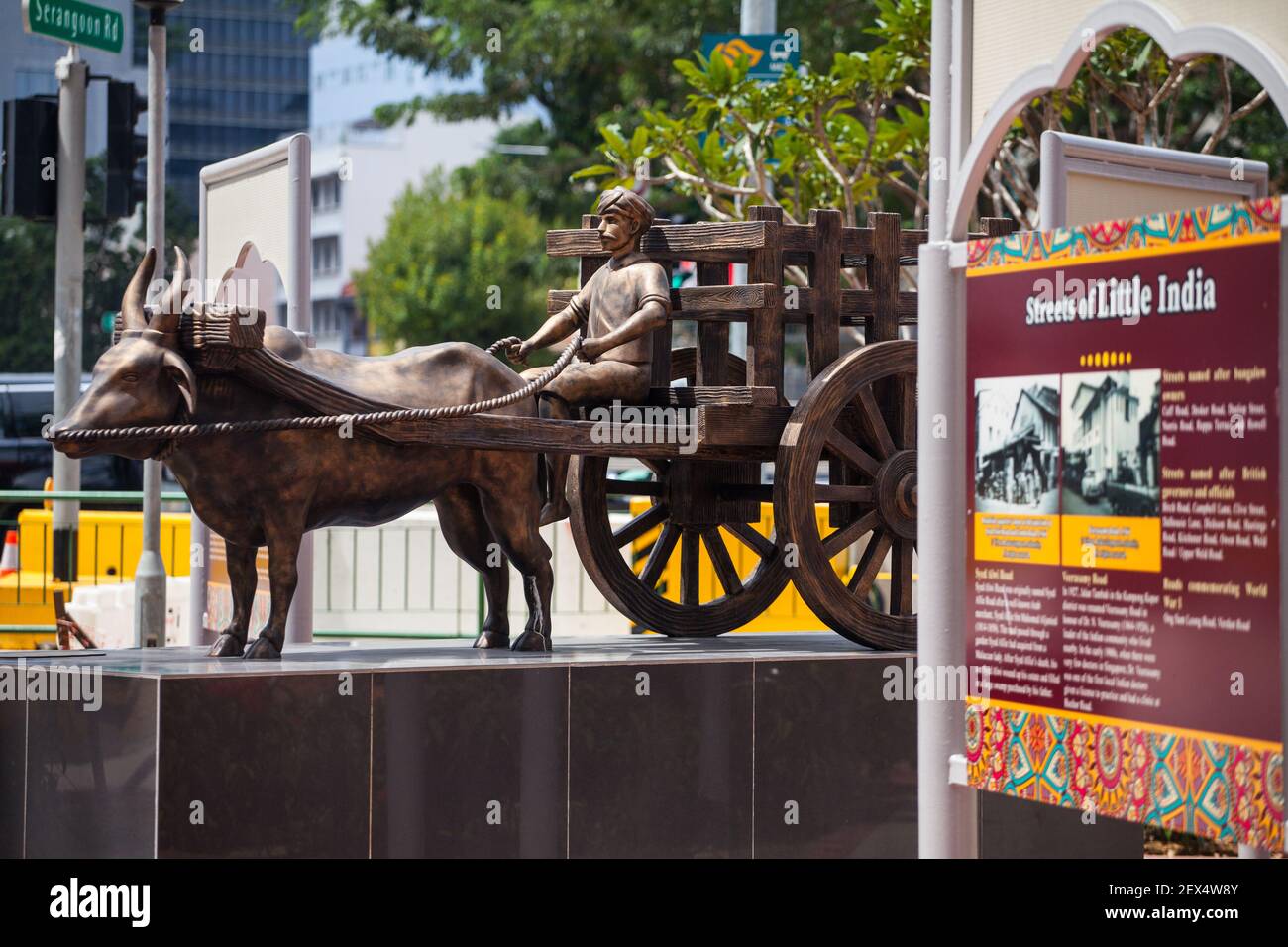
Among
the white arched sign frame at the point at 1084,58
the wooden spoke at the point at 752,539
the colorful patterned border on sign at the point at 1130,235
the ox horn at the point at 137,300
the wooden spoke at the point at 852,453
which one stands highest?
the white arched sign frame at the point at 1084,58

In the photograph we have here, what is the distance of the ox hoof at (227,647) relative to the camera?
693cm

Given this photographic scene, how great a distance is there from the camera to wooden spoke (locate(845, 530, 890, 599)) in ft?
26.6

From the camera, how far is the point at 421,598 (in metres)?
13.7

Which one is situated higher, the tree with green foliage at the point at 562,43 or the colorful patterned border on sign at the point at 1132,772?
the tree with green foliage at the point at 562,43

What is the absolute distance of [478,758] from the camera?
672 centimetres

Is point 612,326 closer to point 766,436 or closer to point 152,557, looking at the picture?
point 766,436

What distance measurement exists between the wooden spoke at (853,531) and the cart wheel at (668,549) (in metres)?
0.26

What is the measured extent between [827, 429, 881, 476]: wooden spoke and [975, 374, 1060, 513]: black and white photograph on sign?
2.95m

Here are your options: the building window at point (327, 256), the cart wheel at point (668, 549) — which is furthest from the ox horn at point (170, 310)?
the building window at point (327, 256)

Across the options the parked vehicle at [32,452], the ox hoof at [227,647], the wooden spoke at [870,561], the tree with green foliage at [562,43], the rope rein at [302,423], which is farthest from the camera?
the parked vehicle at [32,452]

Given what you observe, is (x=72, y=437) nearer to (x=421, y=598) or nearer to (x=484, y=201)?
(x=421, y=598)

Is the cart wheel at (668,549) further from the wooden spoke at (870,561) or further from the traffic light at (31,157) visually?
the traffic light at (31,157)
